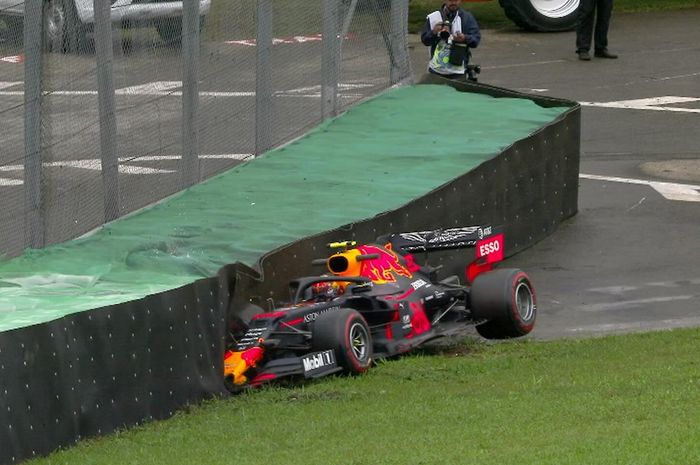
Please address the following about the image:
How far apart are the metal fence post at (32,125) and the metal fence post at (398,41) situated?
659 centimetres

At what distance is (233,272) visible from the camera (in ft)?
35.2

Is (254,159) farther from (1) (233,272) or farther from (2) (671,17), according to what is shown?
(2) (671,17)

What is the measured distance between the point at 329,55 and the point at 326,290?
17.4 feet

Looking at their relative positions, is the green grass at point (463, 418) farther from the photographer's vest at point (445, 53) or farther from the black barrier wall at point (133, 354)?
the photographer's vest at point (445, 53)

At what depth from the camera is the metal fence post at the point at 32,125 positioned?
11367mm

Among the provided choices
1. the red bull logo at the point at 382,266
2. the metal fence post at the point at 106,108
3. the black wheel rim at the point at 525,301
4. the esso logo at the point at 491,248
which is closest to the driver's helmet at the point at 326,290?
the red bull logo at the point at 382,266

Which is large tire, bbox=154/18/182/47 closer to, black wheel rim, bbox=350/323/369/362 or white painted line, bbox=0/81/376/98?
white painted line, bbox=0/81/376/98

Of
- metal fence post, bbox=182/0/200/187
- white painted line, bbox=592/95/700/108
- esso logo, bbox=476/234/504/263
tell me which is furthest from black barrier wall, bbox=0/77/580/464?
white painted line, bbox=592/95/700/108

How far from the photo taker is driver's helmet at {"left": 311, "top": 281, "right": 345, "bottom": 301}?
11016 mm

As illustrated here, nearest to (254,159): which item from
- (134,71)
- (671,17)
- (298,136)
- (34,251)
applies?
(298,136)

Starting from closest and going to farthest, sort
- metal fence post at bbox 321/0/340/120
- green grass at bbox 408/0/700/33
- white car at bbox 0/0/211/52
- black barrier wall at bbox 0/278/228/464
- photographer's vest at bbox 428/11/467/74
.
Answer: black barrier wall at bbox 0/278/228/464 < white car at bbox 0/0/211/52 < metal fence post at bbox 321/0/340/120 < photographer's vest at bbox 428/11/467/74 < green grass at bbox 408/0/700/33

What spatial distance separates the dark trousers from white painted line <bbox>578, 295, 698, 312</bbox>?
11.7m

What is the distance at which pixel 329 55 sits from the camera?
15961 mm

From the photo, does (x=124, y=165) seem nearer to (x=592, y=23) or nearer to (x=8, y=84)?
(x=8, y=84)
